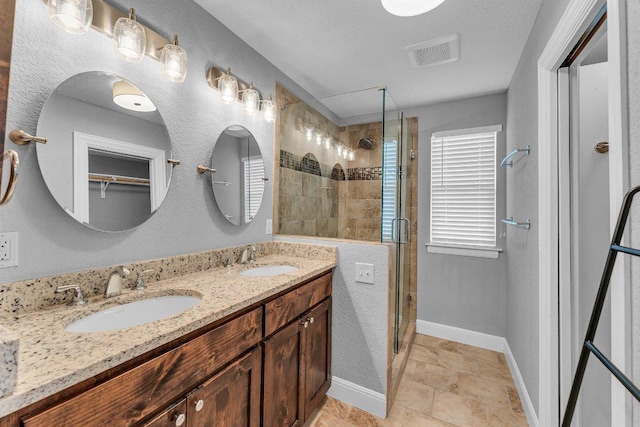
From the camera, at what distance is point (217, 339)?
1003 millimetres

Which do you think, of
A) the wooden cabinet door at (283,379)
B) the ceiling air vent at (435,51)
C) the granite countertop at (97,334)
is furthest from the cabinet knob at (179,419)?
the ceiling air vent at (435,51)

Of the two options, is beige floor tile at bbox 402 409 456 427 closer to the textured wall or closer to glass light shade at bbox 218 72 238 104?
the textured wall

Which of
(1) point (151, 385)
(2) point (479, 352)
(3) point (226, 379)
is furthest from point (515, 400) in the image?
(1) point (151, 385)

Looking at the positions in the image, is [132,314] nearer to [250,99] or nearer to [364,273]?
[364,273]

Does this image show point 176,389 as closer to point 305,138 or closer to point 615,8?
point 615,8

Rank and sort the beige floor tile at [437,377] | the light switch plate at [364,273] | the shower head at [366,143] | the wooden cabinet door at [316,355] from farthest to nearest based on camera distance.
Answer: the shower head at [366,143]
the beige floor tile at [437,377]
the light switch plate at [364,273]
the wooden cabinet door at [316,355]

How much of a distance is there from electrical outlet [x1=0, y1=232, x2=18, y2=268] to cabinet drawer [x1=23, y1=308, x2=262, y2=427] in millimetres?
619

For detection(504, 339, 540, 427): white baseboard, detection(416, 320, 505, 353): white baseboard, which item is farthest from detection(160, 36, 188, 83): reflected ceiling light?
detection(416, 320, 505, 353): white baseboard

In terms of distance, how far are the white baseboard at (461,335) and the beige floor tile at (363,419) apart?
56.6 inches

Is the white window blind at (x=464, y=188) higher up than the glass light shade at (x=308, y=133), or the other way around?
the glass light shade at (x=308, y=133)

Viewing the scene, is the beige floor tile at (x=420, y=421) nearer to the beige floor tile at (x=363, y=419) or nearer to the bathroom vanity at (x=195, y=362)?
the beige floor tile at (x=363, y=419)

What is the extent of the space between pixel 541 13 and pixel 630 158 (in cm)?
136

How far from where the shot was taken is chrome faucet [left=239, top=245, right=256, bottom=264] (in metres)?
1.82

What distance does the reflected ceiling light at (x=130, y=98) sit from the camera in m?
1.22
